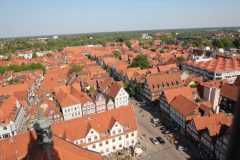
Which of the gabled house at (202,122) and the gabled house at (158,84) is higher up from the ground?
the gabled house at (158,84)

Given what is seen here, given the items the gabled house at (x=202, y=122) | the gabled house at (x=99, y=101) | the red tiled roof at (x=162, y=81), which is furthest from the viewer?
the red tiled roof at (x=162, y=81)

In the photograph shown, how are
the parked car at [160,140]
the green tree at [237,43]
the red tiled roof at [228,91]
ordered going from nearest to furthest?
the parked car at [160,140] < the red tiled roof at [228,91] < the green tree at [237,43]

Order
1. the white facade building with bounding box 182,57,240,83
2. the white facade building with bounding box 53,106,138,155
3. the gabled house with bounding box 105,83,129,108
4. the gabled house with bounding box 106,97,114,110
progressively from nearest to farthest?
the white facade building with bounding box 53,106,138,155 → the gabled house with bounding box 106,97,114,110 → the gabled house with bounding box 105,83,129,108 → the white facade building with bounding box 182,57,240,83

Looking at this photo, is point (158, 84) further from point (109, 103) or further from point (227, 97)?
point (227, 97)

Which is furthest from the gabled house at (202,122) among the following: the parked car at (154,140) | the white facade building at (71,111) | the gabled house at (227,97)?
the white facade building at (71,111)

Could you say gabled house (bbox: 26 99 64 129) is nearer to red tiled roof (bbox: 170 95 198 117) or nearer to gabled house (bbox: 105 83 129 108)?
gabled house (bbox: 105 83 129 108)

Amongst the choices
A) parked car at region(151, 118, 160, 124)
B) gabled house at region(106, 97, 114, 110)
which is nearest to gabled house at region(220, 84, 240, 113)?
parked car at region(151, 118, 160, 124)

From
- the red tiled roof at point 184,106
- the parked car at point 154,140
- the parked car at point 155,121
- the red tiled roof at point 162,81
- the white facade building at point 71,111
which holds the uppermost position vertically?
the red tiled roof at point 162,81

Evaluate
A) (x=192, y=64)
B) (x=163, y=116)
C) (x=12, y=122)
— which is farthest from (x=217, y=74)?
(x=12, y=122)

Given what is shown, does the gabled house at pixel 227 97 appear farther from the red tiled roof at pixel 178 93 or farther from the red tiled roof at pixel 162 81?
the red tiled roof at pixel 162 81

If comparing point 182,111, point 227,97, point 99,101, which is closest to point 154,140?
point 182,111

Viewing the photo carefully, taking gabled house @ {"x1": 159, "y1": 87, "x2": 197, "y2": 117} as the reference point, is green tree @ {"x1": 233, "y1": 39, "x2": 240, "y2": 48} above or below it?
above

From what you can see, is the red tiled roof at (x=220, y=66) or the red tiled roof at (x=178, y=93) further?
the red tiled roof at (x=220, y=66)
